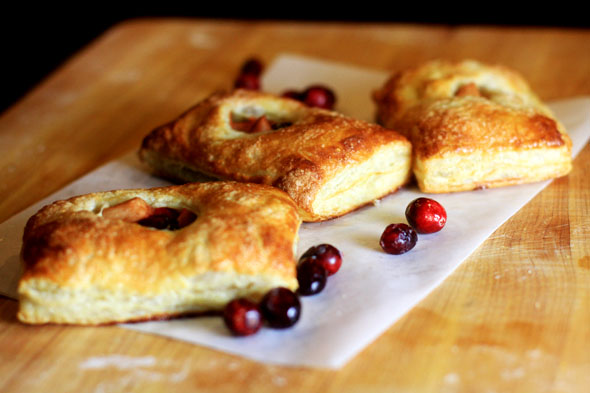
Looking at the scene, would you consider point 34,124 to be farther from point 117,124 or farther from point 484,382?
point 484,382

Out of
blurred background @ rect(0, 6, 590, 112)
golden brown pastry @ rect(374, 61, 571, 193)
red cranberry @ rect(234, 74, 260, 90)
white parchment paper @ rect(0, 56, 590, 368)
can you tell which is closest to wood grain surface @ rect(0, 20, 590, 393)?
white parchment paper @ rect(0, 56, 590, 368)

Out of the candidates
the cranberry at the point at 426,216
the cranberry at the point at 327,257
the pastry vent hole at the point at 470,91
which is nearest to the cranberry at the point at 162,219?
the cranberry at the point at 327,257

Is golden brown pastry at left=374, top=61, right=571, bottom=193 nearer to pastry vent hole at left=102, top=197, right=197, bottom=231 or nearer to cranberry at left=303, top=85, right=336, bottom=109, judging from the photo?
cranberry at left=303, top=85, right=336, bottom=109

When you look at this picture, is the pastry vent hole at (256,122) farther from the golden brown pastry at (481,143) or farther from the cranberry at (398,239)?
the cranberry at (398,239)

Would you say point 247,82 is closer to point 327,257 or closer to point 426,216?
point 426,216

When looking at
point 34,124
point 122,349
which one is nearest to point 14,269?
point 122,349

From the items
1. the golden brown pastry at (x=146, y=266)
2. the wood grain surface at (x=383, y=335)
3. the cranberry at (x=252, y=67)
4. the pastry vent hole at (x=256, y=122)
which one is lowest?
the wood grain surface at (x=383, y=335)

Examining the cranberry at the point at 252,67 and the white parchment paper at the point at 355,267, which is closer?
the white parchment paper at the point at 355,267
